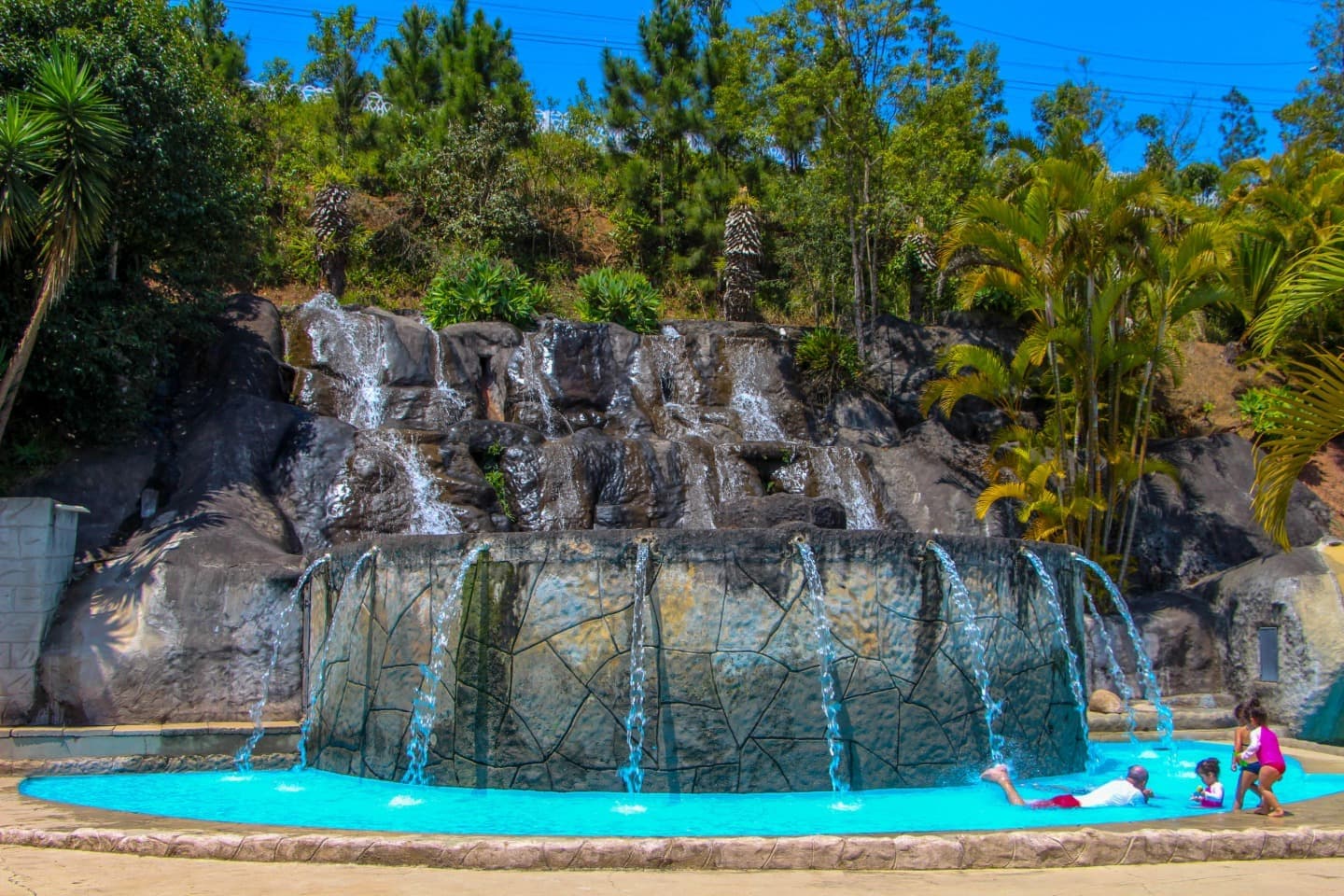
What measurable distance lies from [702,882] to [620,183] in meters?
29.1

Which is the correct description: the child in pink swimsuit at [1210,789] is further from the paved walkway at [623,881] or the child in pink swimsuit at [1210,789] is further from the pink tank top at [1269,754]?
the paved walkway at [623,881]

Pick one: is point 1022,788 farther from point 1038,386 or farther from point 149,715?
point 1038,386

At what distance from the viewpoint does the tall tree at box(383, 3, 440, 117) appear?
3416cm

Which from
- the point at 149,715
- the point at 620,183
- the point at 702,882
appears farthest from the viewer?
the point at 620,183

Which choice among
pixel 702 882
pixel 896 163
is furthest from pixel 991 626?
pixel 896 163

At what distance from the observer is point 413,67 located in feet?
113

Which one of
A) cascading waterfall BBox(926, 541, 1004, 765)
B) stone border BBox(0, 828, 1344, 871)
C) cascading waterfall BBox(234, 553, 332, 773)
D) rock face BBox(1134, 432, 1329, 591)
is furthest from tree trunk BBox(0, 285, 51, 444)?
rock face BBox(1134, 432, 1329, 591)

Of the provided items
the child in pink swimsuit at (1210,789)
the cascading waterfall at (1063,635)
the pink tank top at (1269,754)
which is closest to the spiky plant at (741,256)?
the cascading waterfall at (1063,635)

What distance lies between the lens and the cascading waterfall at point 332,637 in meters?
8.78

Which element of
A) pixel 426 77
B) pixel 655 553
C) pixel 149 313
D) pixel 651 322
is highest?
pixel 426 77

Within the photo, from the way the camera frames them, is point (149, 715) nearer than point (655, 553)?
No

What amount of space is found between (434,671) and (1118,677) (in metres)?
7.45

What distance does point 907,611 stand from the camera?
26.1 ft

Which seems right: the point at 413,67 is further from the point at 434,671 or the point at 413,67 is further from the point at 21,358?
the point at 434,671
